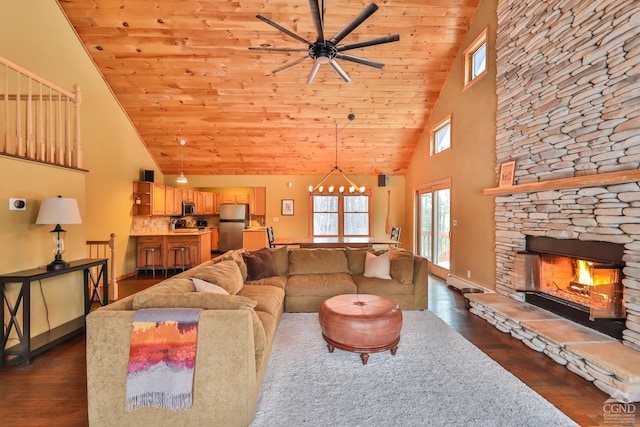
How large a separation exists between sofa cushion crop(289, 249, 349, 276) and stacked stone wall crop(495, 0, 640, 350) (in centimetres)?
223

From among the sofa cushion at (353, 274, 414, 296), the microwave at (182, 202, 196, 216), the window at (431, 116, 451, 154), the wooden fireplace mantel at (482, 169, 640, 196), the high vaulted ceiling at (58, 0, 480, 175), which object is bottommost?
the sofa cushion at (353, 274, 414, 296)

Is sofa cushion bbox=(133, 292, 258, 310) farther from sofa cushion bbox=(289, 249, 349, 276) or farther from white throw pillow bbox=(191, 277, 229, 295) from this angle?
sofa cushion bbox=(289, 249, 349, 276)

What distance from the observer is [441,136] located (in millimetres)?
6363

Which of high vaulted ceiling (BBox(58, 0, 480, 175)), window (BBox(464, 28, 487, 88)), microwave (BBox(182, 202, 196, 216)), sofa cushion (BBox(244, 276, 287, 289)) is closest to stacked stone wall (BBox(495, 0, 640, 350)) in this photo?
window (BBox(464, 28, 487, 88))

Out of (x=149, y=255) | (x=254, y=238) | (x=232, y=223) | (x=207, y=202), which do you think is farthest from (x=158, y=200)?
(x=254, y=238)

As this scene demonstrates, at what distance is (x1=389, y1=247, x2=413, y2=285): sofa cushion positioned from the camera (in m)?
4.14

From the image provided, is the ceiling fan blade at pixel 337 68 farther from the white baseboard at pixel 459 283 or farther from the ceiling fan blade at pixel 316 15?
the white baseboard at pixel 459 283

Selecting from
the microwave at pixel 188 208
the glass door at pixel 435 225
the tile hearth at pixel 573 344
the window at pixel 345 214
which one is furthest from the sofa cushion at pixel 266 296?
the microwave at pixel 188 208

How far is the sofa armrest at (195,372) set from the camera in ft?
6.09

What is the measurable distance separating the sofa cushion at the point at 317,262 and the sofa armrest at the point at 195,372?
8.54ft

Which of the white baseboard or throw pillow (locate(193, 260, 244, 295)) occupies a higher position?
throw pillow (locate(193, 260, 244, 295))

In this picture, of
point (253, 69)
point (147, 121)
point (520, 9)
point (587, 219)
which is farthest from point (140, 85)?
point (587, 219)

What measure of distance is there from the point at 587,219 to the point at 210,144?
276 inches

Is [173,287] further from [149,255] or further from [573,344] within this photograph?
[149,255]
